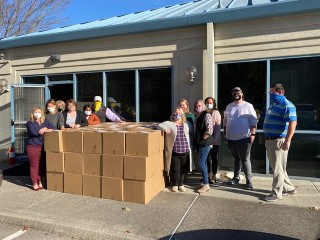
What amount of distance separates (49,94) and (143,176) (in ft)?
17.3

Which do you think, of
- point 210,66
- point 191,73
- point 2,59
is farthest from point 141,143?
point 2,59

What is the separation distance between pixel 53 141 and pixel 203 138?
278 centimetres

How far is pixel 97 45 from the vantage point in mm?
8047

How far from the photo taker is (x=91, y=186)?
17.7 feet

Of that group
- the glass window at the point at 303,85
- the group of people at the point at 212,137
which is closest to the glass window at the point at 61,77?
the group of people at the point at 212,137

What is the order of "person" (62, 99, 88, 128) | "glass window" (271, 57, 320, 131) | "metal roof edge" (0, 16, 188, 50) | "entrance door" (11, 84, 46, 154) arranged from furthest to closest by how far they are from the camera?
"entrance door" (11, 84, 46, 154), "metal roof edge" (0, 16, 188, 50), "person" (62, 99, 88, 128), "glass window" (271, 57, 320, 131)

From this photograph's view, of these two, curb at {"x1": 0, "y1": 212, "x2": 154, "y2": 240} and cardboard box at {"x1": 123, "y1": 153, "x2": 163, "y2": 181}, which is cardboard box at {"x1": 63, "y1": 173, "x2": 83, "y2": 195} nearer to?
cardboard box at {"x1": 123, "y1": 153, "x2": 163, "y2": 181}

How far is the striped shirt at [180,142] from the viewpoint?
217 inches

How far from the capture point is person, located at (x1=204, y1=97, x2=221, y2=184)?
230 inches

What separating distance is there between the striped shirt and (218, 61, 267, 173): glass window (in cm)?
175

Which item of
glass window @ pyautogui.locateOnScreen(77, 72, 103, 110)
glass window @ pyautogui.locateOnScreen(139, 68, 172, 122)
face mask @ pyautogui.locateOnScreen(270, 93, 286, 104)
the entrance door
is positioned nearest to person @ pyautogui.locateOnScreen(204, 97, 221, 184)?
face mask @ pyautogui.locateOnScreen(270, 93, 286, 104)

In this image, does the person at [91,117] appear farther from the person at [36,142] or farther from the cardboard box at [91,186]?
the cardboard box at [91,186]

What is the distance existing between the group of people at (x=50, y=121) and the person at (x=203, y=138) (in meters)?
2.43

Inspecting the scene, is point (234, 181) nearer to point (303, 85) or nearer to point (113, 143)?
point (303, 85)
